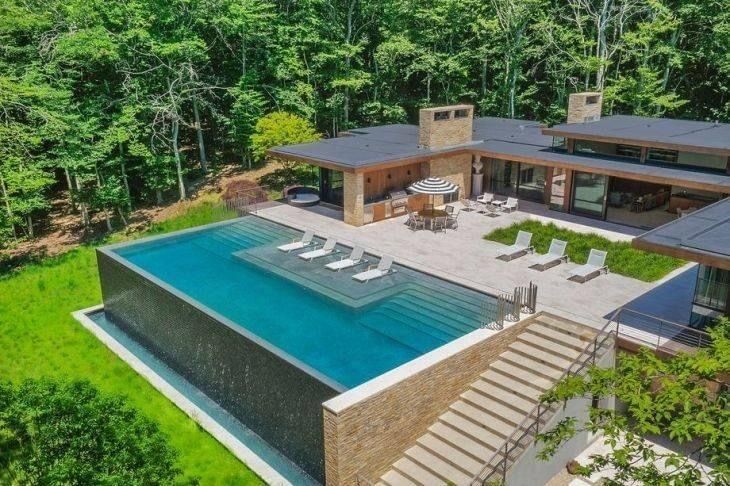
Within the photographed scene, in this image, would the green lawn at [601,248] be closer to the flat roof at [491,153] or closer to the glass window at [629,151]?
the flat roof at [491,153]

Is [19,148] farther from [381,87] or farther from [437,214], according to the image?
[381,87]

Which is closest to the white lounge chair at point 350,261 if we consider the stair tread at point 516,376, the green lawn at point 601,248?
the green lawn at point 601,248

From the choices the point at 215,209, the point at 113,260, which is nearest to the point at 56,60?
the point at 215,209

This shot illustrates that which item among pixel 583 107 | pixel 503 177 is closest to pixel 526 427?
pixel 503 177

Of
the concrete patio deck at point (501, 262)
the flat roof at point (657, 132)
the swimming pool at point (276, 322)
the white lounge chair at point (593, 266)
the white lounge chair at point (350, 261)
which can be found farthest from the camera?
the flat roof at point (657, 132)

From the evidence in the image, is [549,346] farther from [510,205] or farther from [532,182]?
[532,182]
